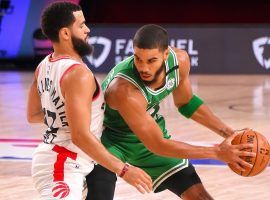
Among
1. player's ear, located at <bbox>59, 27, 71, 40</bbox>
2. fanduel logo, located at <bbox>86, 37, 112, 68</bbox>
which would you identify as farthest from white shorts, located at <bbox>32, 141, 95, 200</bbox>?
fanduel logo, located at <bbox>86, 37, 112, 68</bbox>

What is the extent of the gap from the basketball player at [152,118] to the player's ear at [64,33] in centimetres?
45

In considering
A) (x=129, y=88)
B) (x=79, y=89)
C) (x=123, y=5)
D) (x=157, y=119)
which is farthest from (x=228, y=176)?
(x=123, y=5)

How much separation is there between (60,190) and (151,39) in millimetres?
1000

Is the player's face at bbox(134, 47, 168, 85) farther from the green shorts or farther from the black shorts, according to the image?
the black shorts

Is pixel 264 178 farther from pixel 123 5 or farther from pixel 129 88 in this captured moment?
pixel 123 5

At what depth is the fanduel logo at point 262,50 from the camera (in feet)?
47.9

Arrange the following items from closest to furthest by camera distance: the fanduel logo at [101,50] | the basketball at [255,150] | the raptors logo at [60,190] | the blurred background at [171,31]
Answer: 1. the raptors logo at [60,190]
2. the basketball at [255,150]
3. the blurred background at [171,31]
4. the fanduel logo at [101,50]

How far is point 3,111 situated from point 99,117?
689cm

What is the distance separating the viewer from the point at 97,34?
15.3 meters

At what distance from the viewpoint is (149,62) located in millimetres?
4172

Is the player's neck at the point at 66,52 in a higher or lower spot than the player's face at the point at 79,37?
lower

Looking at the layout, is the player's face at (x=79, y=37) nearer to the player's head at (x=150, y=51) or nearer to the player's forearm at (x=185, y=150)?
the player's head at (x=150, y=51)

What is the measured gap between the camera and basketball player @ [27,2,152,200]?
368 centimetres

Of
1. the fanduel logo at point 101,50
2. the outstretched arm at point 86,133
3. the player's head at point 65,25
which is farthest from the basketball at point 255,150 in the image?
the fanduel logo at point 101,50
